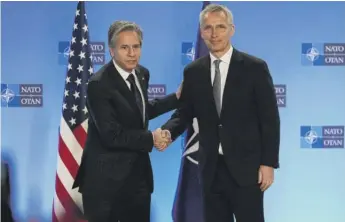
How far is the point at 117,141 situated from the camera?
2.46 metres

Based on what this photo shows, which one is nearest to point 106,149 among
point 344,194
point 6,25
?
point 6,25

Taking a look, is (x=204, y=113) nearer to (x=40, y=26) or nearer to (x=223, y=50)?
(x=223, y=50)

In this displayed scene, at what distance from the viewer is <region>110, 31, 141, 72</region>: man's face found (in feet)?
8.11

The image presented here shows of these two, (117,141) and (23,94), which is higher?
(23,94)

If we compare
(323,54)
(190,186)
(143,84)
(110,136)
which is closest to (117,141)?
(110,136)

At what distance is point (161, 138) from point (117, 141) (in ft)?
1.03

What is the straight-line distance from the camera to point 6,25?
4.17 metres

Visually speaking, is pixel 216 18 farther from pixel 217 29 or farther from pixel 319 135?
pixel 319 135

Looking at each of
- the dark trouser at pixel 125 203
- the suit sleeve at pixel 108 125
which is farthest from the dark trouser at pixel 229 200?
the suit sleeve at pixel 108 125

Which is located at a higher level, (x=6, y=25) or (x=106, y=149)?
(x=6, y=25)

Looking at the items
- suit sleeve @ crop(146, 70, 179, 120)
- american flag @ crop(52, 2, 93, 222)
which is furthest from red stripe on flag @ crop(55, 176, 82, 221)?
suit sleeve @ crop(146, 70, 179, 120)

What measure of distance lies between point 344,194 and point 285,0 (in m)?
1.74

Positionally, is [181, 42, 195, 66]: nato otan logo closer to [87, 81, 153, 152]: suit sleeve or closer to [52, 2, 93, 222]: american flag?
[52, 2, 93, 222]: american flag

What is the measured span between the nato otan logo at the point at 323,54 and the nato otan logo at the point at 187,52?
3.09 feet
